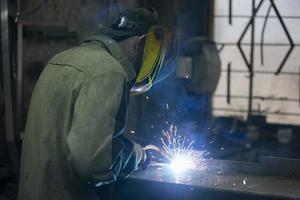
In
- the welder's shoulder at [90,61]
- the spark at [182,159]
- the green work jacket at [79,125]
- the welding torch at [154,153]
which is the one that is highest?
the welder's shoulder at [90,61]

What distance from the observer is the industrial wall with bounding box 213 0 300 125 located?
26.4 ft

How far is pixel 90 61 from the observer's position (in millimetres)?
2629

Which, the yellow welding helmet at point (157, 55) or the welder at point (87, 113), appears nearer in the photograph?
the welder at point (87, 113)

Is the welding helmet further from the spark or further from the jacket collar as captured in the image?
the spark

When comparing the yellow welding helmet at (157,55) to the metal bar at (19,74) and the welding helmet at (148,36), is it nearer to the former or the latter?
the welding helmet at (148,36)

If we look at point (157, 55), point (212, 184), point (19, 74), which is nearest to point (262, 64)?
point (19, 74)

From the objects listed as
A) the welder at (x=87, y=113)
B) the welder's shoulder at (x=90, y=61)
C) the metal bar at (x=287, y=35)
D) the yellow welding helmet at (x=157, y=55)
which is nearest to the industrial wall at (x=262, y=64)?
the metal bar at (x=287, y=35)

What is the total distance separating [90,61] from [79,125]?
313 mm

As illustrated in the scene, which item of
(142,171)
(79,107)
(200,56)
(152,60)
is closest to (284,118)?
(200,56)

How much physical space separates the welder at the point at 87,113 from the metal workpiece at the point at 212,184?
0.37 metres

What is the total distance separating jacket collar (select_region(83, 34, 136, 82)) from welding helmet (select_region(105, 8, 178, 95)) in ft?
0.19

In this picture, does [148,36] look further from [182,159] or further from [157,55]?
[182,159]

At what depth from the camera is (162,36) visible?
2.96 metres

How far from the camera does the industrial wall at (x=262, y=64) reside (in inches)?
316
